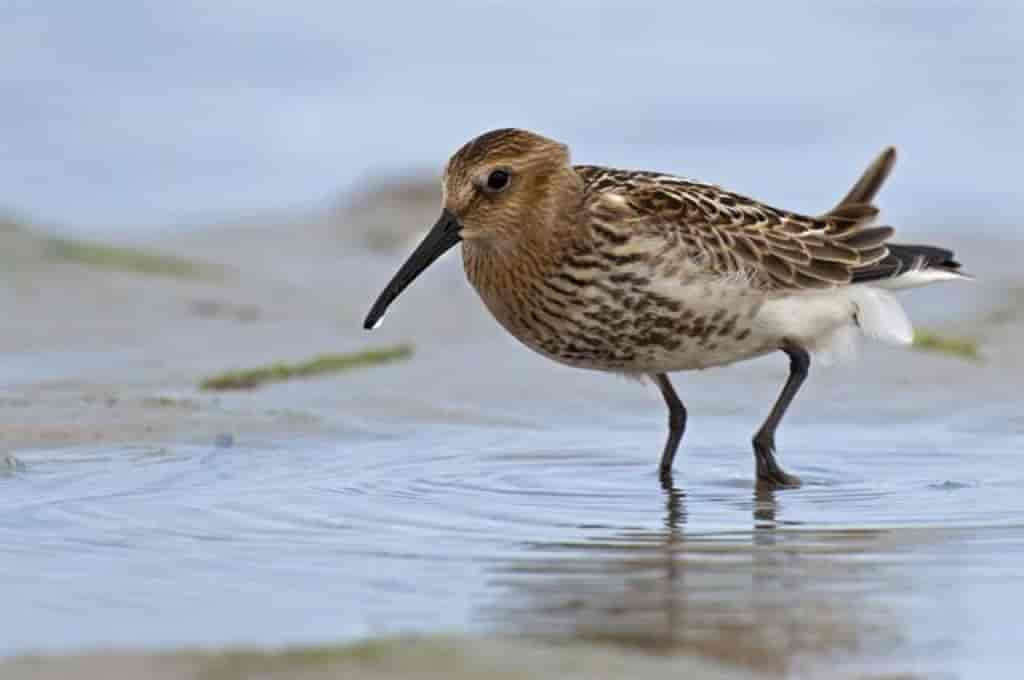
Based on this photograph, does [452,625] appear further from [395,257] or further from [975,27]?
[975,27]

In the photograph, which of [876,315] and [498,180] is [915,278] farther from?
[498,180]

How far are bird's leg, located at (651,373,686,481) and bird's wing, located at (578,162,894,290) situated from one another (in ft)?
1.97

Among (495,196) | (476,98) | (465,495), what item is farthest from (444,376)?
(476,98)

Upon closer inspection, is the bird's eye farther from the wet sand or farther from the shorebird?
the wet sand

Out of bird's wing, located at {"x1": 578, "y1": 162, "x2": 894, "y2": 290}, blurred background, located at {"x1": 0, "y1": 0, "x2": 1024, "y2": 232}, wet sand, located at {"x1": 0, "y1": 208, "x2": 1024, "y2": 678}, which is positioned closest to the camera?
wet sand, located at {"x1": 0, "y1": 208, "x2": 1024, "y2": 678}

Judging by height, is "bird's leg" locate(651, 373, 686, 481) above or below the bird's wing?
below

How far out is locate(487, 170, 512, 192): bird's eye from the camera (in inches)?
310

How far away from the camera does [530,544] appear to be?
6527 millimetres

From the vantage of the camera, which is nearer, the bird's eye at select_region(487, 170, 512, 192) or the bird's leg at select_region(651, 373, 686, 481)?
the bird's eye at select_region(487, 170, 512, 192)

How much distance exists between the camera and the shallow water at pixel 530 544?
5.39 m

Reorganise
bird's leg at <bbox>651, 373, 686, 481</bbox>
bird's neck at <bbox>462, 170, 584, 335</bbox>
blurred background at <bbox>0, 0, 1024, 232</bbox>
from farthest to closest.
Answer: blurred background at <bbox>0, 0, 1024, 232</bbox>, bird's leg at <bbox>651, 373, 686, 481</bbox>, bird's neck at <bbox>462, 170, 584, 335</bbox>

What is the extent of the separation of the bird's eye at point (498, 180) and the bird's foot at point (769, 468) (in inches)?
49.5

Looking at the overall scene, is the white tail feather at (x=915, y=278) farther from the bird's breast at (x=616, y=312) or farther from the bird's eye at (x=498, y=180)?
the bird's eye at (x=498, y=180)

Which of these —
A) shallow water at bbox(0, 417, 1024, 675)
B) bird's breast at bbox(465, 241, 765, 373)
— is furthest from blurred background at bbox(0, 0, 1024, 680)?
bird's breast at bbox(465, 241, 765, 373)
